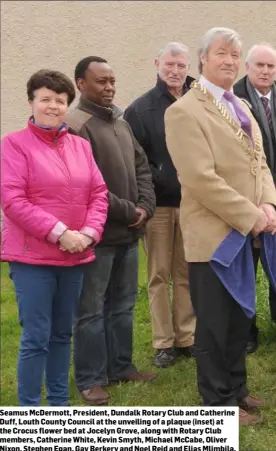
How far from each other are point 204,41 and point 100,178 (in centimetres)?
80

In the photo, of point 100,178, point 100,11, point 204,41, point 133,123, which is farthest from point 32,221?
point 100,11

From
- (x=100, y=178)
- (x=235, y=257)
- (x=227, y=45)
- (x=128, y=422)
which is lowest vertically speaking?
(x=128, y=422)

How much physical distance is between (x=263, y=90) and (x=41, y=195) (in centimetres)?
179

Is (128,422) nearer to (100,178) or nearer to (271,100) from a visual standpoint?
(100,178)

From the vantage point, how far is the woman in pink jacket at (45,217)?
3.07 metres

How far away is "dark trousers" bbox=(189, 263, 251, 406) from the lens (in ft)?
10.4

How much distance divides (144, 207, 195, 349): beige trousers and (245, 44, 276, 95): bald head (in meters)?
0.91

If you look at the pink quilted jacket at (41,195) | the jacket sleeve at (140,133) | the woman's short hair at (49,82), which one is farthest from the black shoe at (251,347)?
the woman's short hair at (49,82)

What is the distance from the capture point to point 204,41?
316 centimetres

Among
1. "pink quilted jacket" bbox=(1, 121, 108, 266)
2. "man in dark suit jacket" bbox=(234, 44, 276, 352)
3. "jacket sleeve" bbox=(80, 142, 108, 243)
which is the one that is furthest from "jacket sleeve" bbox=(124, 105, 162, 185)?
"pink quilted jacket" bbox=(1, 121, 108, 266)

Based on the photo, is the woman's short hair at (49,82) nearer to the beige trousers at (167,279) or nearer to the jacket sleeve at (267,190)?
the jacket sleeve at (267,190)

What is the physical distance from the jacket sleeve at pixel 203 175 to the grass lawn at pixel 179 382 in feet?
3.13

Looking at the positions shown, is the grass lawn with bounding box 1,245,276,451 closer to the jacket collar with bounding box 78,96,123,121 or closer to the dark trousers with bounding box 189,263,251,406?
the dark trousers with bounding box 189,263,251,406
